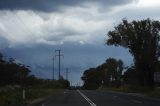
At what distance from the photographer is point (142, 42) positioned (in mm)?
88812

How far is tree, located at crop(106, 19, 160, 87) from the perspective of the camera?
3403 inches

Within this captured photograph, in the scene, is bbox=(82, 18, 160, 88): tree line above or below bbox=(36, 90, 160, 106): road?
above

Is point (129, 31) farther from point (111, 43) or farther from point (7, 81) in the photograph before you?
point (7, 81)

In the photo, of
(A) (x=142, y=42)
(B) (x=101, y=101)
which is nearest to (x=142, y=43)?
(A) (x=142, y=42)

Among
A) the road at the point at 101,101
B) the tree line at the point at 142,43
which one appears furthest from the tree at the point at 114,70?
the road at the point at 101,101

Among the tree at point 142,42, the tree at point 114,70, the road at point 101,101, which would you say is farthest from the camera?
the tree at point 114,70

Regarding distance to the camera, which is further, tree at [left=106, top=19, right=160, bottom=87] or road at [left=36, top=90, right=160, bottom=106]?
tree at [left=106, top=19, right=160, bottom=87]

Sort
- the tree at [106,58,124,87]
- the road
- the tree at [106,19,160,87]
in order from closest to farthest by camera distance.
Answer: the road < the tree at [106,19,160,87] < the tree at [106,58,124,87]

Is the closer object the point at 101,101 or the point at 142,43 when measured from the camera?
the point at 101,101

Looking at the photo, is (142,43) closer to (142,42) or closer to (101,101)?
(142,42)

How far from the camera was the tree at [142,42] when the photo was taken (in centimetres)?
8644

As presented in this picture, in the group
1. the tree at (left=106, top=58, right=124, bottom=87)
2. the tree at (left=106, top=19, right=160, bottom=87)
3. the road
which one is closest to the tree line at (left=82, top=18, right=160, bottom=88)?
the tree at (left=106, top=19, right=160, bottom=87)

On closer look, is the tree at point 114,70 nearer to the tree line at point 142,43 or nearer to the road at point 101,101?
the tree line at point 142,43

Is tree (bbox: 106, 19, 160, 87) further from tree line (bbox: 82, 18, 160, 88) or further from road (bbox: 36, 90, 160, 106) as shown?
road (bbox: 36, 90, 160, 106)
